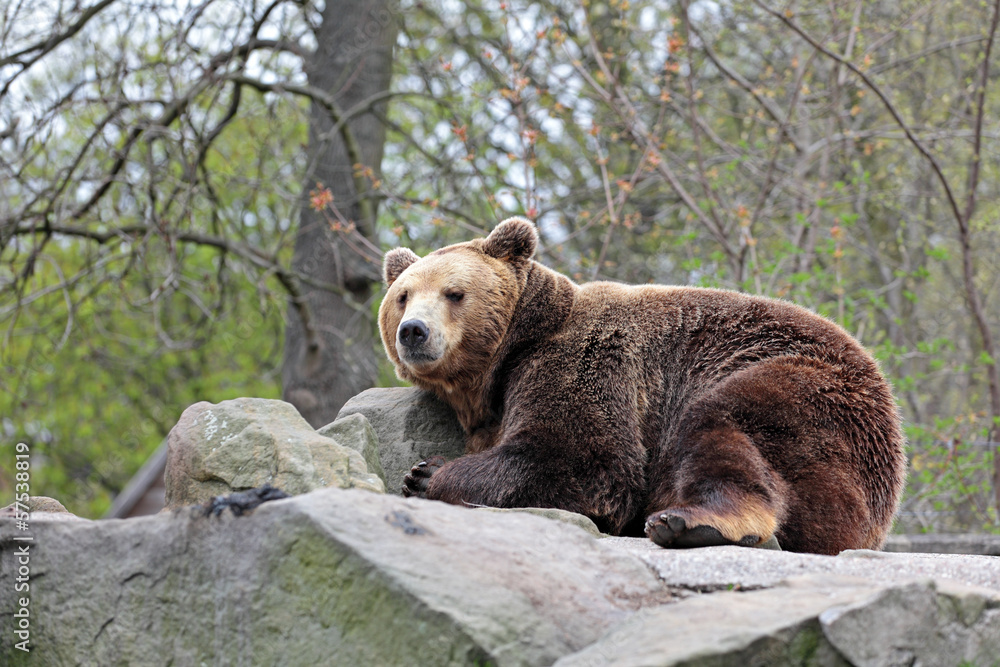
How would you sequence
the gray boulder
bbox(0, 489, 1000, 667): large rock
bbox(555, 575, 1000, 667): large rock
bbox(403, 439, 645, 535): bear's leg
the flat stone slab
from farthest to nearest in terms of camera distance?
1. the gray boulder
2. bbox(403, 439, 645, 535): bear's leg
3. the flat stone slab
4. bbox(0, 489, 1000, 667): large rock
5. bbox(555, 575, 1000, 667): large rock

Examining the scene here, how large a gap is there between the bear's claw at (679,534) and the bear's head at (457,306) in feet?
5.90

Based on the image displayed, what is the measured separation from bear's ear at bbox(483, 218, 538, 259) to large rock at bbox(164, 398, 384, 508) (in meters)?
1.79

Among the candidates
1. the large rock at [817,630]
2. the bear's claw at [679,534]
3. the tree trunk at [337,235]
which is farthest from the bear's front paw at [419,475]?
the tree trunk at [337,235]

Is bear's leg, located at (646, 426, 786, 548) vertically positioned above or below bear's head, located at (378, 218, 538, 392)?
below

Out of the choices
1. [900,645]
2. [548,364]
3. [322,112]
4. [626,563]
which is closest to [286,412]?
[548,364]

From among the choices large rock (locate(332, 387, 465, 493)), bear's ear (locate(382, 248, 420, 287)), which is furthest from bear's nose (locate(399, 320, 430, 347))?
bear's ear (locate(382, 248, 420, 287))

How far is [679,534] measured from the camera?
4.00 meters

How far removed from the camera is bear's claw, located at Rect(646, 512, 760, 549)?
3990 mm

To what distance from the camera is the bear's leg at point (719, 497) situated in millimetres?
4023

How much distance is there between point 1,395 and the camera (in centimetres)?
2220

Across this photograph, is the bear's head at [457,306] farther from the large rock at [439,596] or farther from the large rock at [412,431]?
the large rock at [439,596]

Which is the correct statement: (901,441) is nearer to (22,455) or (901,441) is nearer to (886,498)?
(886,498)

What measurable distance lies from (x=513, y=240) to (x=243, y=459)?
2.26 m

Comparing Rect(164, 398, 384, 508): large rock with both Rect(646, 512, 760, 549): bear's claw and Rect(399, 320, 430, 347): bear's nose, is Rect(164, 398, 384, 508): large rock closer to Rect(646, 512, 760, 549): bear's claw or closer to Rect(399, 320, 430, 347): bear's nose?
Rect(399, 320, 430, 347): bear's nose
